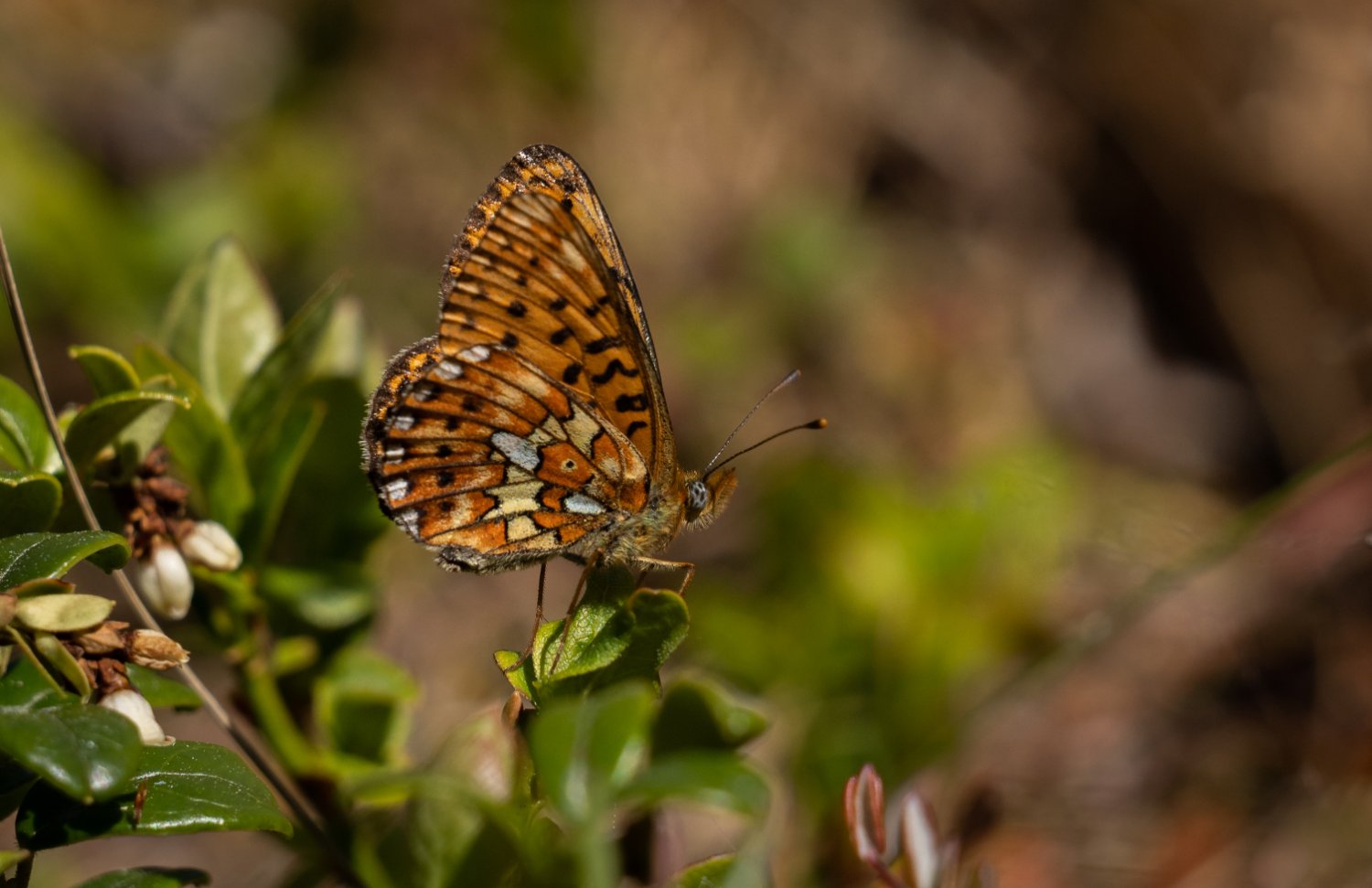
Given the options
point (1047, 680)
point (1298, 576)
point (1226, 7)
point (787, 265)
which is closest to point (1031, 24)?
point (1226, 7)

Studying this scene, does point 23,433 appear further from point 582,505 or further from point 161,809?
point 582,505

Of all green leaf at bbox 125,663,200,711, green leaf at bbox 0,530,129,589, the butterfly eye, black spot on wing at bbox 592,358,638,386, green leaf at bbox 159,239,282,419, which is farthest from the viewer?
the butterfly eye

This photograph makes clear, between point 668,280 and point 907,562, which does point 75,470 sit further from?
point 668,280

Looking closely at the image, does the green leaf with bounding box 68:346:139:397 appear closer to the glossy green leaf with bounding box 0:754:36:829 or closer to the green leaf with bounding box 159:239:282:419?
the green leaf with bounding box 159:239:282:419

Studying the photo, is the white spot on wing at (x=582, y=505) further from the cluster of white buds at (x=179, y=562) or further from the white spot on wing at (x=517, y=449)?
the cluster of white buds at (x=179, y=562)

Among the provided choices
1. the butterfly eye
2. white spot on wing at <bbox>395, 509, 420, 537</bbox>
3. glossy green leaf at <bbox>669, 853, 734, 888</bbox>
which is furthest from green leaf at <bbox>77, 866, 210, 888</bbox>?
the butterfly eye

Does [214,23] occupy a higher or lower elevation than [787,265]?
higher

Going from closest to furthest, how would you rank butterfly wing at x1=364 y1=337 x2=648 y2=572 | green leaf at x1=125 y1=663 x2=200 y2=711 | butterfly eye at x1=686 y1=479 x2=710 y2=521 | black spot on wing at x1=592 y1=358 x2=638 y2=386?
1. green leaf at x1=125 y1=663 x2=200 y2=711
2. butterfly wing at x1=364 y1=337 x2=648 y2=572
3. black spot on wing at x1=592 y1=358 x2=638 y2=386
4. butterfly eye at x1=686 y1=479 x2=710 y2=521

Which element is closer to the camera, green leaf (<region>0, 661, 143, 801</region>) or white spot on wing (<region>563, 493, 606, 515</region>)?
green leaf (<region>0, 661, 143, 801</region>)
